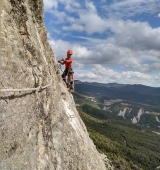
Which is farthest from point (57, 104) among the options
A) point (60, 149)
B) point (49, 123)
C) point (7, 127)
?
point (7, 127)

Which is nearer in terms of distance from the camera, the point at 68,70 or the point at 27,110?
the point at 27,110

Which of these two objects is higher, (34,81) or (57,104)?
(34,81)

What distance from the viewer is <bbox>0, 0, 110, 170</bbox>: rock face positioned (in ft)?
30.0

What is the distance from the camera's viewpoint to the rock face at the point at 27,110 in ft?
30.0

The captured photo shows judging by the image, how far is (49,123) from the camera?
507 inches

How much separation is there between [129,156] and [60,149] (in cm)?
18721

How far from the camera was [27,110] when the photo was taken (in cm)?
1067

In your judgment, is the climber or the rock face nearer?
the rock face

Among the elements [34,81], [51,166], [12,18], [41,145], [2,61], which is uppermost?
[12,18]

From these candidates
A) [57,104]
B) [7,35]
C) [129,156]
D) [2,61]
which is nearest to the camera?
[2,61]

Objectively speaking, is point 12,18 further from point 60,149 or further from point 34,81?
point 60,149

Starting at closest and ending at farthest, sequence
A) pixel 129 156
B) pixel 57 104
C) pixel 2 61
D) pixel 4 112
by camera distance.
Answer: pixel 4 112 → pixel 2 61 → pixel 57 104 → pixel 129 156

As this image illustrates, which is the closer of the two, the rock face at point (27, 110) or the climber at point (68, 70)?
the rock face at point (27, 110)

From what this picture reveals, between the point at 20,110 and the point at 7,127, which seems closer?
the point at 7,127
